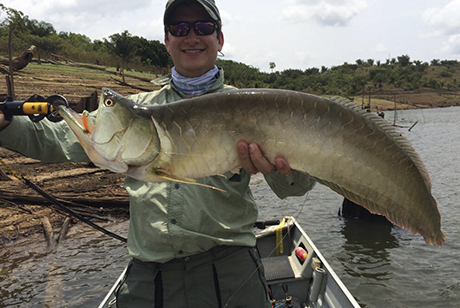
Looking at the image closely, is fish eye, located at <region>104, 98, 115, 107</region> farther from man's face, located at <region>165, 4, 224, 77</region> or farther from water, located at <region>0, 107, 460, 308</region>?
water, located at <region>0, 107, 460, 308</region>

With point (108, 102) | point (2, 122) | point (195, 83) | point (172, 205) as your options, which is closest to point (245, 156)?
point (172, 205)

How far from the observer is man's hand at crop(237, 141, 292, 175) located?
2.44m

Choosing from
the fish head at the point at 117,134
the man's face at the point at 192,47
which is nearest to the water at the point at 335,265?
the man's face at the point at 192,47

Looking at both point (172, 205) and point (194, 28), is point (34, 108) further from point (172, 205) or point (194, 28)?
point (194, 28)

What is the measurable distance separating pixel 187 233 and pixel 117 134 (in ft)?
3.14

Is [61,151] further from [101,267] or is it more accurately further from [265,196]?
[265,196]

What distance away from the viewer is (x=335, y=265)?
35.0 feet

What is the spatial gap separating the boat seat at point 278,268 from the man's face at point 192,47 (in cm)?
405

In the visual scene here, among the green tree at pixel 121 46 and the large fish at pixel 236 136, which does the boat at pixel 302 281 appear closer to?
the large fish at pixel 236 136

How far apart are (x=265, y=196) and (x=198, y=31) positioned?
1426 centimetres

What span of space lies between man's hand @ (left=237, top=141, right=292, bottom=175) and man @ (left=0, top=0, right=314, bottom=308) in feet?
0.33

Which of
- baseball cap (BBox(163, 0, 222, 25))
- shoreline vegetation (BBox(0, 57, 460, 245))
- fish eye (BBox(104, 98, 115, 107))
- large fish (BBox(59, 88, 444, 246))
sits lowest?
shoreline vegetation (BBox(0, 57, 460, 245))

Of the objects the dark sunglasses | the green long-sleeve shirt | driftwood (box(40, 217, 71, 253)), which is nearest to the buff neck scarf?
the dark sunglasses

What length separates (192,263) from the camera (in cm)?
296
